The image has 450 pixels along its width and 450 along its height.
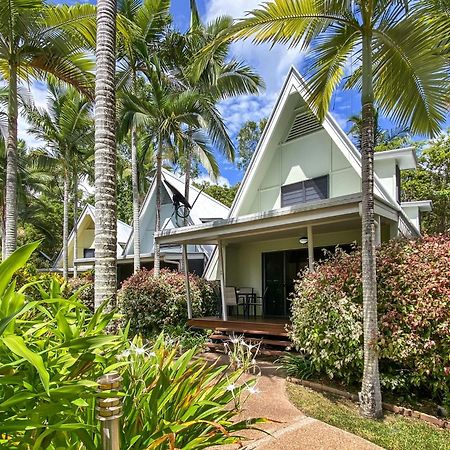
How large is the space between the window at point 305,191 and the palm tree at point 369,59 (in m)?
4.74

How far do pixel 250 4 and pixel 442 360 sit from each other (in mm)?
6618

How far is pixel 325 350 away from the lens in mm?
6875

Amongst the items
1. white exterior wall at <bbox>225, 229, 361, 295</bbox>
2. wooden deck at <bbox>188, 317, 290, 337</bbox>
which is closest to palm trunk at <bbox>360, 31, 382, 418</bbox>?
wooden deck at <bbox>188, 317, 290, 337</bbox>

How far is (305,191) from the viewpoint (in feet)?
41.9

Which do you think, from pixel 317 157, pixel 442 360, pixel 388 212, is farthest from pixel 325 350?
pixel 317 157

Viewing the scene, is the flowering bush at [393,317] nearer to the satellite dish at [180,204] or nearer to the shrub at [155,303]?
the shrub at [155,303]

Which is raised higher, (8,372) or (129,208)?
(129,208)

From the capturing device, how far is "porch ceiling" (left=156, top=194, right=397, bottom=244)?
7.85 m

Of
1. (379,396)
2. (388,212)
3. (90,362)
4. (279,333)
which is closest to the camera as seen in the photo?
→ (90,362)

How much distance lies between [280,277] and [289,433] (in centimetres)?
875

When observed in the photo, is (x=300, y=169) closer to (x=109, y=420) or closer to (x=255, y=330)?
(x=255, y=330)

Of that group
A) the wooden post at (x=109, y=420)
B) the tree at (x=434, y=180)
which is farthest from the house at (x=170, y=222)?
the wooden post at (x=109, y=420)

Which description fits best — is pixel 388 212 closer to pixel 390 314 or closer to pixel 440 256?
pixel 440 256

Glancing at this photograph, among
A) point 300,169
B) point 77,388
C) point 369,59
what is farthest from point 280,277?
point 77,388
